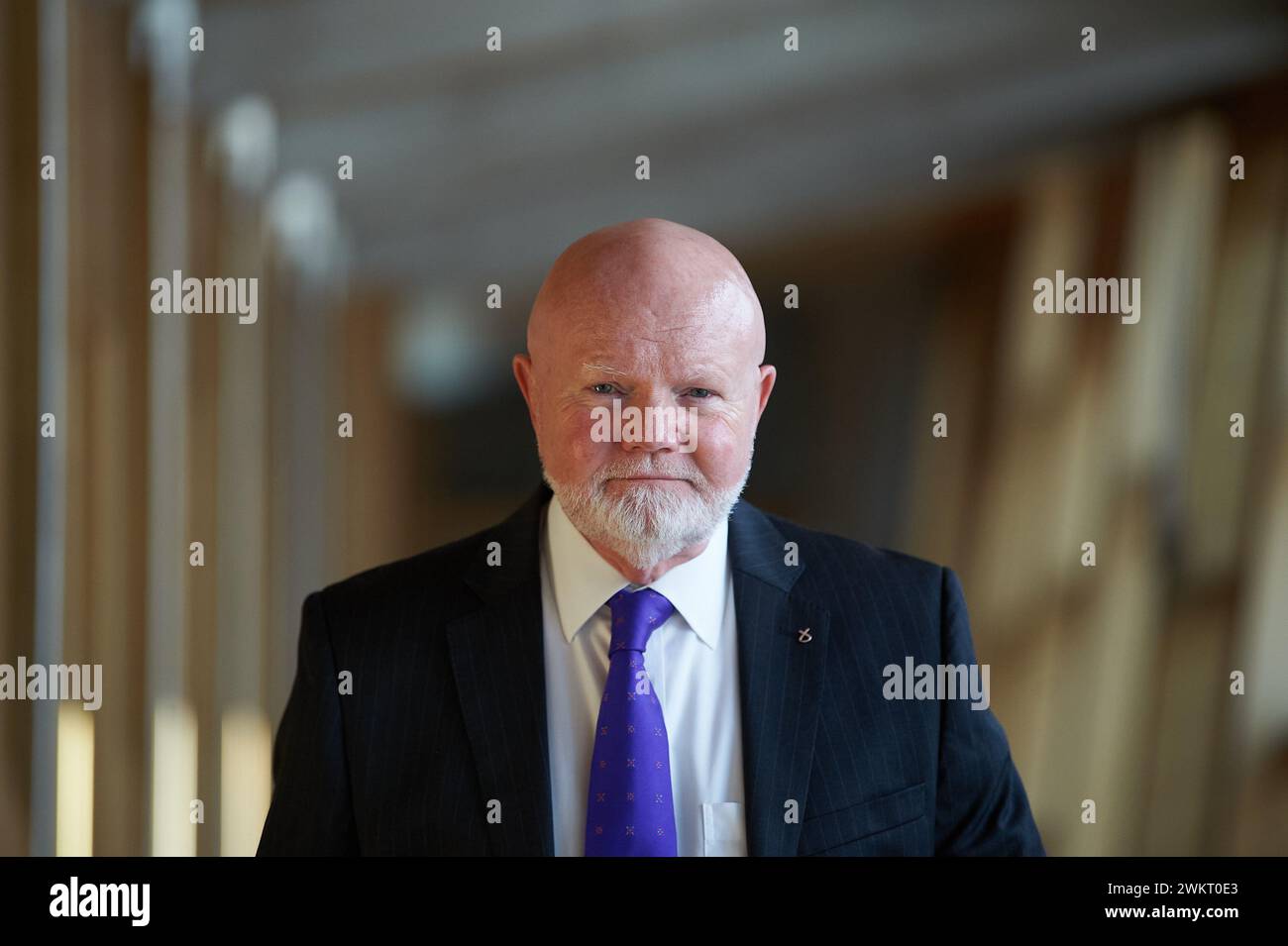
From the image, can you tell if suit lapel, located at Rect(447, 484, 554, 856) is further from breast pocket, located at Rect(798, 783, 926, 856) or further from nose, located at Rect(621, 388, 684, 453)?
breast pocket, located at Rect(798, 783, 926, 856)

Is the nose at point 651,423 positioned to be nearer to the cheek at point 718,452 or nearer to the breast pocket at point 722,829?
the cheek at point 718,452

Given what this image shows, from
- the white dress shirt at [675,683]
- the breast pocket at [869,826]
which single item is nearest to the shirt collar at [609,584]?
the white dress shirt at [675,683]

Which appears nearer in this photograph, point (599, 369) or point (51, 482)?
point (599, 369)

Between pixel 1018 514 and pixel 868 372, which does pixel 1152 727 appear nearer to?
pixel 1018 514

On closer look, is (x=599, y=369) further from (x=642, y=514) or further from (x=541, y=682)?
(x=541, y=682)

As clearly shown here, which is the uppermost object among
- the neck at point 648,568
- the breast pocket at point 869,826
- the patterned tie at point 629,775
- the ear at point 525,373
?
the ear at point 525,373

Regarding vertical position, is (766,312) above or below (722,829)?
above

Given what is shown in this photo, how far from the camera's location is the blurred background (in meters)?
2.52

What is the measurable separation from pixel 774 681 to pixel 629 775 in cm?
27

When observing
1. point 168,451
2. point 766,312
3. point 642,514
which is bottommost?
point 642,514

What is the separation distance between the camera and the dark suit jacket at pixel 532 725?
1.77m

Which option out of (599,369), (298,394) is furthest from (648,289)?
(298,394)

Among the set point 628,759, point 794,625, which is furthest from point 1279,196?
point 628,759

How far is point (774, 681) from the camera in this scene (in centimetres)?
182
